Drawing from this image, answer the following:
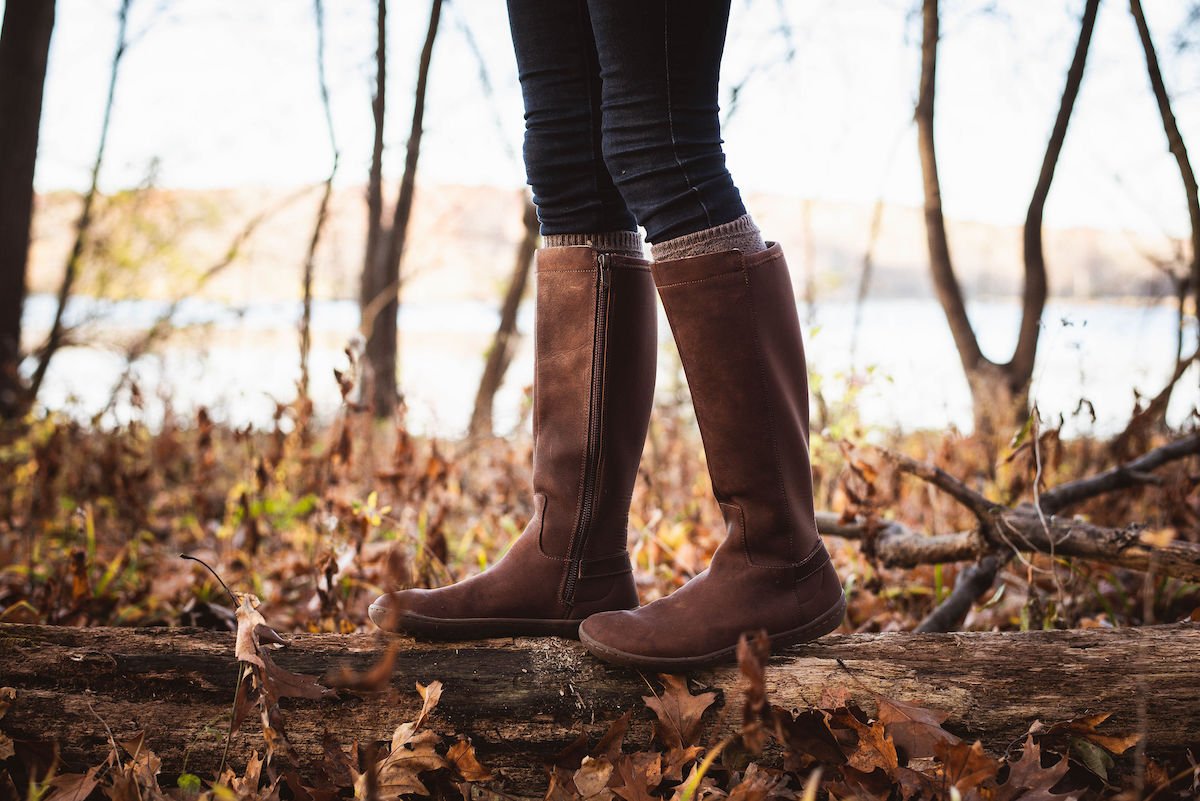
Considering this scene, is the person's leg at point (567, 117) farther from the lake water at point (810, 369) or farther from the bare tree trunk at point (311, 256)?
the bare tree trunk at point (311, 256)

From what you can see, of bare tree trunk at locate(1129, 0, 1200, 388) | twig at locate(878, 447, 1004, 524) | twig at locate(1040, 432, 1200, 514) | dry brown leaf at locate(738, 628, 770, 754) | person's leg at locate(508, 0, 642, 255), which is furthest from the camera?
bare tree trunk at locate(1129, 0, 1200, 388)

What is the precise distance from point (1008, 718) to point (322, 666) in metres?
1.08

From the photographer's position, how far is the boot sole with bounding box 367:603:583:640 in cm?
140

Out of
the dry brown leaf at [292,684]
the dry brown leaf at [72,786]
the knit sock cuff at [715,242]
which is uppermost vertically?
the knit sock cuff at [715,242]

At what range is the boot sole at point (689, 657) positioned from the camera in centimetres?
130

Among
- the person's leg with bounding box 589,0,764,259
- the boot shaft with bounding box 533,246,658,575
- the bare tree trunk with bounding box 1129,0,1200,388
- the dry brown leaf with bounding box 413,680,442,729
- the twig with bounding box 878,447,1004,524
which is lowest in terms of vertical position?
the dry brown leaf with bounding box 413,680,442,729

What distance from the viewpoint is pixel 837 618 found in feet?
4.75

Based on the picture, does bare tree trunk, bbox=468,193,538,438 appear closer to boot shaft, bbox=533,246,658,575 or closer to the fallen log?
boot shaft, bbox=533,246,658,575

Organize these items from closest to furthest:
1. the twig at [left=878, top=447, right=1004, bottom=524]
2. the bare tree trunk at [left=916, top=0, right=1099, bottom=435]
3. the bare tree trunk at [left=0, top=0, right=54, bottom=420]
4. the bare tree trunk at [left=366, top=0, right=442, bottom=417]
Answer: the twig at [left=878, top=447, right=1004, bottom=524], the bare tree trunk at [left=916, top=0, right=1099, bottom=435], the bare tree trunk at [left=0, top=0, right=54, bottom=420], the bare tree trunk at [left=366, top=0, right=442, bottom=417]

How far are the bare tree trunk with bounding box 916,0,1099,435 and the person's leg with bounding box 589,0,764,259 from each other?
12.1ft

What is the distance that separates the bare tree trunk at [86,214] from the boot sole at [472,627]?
18.9ft

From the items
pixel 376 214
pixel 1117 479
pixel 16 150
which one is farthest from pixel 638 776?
pixel 376 214

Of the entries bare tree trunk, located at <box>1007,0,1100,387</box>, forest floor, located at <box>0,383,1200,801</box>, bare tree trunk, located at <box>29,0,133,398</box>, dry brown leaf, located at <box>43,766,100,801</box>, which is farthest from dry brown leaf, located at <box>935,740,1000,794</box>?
bare tree trunk, located at <box>29,0,133,398</box>

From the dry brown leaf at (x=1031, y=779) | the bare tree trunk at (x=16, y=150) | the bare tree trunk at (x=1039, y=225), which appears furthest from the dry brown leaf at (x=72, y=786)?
the bare tree trunk at (x=1039, y=225)
